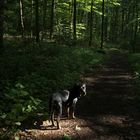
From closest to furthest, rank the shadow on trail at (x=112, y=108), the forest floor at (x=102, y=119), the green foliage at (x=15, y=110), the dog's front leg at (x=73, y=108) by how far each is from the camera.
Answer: the green foliage at (x=15, y=110) < the forest floor at (x=102, y=119) < the shadow on trail at (x=112, y=108) < the dog's front leg at (x=73, y=108)

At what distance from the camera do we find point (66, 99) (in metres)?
9.58

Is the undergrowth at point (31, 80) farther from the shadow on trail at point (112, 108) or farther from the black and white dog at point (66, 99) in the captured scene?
the shadow on trail at point (112, 108)

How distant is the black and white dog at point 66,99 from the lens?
29.6 ft

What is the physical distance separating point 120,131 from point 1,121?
3.70 meters

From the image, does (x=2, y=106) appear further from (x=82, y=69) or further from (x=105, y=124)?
(x=82, y=69)

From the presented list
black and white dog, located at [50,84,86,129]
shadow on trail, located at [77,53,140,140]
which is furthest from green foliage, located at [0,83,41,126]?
shadow on trail, located at [77,53,140,140]

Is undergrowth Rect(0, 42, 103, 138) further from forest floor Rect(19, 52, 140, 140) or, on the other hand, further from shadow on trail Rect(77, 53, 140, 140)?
shadow on trail Rect(77, 53, 140, 140)

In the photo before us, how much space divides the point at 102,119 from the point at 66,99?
1852 mm

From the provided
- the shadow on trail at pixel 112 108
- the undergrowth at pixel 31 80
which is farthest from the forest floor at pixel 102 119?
the undergrowth at pixel 31 80

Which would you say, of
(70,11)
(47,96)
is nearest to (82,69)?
(47,96)

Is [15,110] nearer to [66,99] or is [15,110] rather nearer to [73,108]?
[66,99]

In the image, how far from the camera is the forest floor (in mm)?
8953

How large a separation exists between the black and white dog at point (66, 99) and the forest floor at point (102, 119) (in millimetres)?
421

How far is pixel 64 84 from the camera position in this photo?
569 inches
